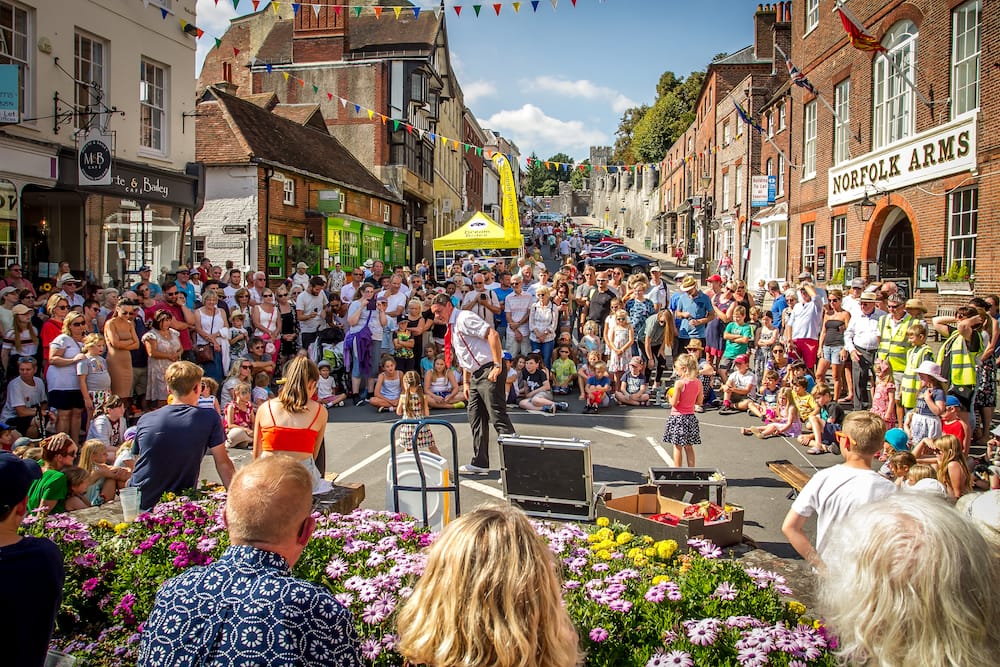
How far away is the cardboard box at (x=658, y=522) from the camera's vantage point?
529 centimetres

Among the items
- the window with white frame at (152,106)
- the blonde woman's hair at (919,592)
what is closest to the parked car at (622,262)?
the window with white frame at (152,106)

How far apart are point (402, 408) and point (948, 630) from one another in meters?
7.23

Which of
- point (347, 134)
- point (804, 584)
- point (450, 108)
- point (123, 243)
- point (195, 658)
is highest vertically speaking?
point (450, 108)

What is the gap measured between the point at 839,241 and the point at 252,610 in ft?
76.1

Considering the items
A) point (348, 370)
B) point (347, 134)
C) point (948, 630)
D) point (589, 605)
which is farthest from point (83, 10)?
point (347, 134)

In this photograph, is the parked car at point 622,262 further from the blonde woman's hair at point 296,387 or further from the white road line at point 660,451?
the blonde woman's hair at point 296,387

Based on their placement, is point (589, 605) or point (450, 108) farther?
point (450, 108)

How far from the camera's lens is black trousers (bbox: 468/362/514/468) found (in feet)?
27.9

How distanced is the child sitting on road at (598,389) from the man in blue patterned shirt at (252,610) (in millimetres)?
9944

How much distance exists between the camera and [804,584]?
13.5 ft

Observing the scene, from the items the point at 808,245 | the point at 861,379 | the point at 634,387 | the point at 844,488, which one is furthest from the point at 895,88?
the point at 844,488

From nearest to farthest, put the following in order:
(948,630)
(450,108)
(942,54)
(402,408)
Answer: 1. (948,630)
2. (402,408)
3. (942,54)
4. (450,108)

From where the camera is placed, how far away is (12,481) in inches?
111

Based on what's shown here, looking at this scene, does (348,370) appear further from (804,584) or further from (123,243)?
(804,584)
